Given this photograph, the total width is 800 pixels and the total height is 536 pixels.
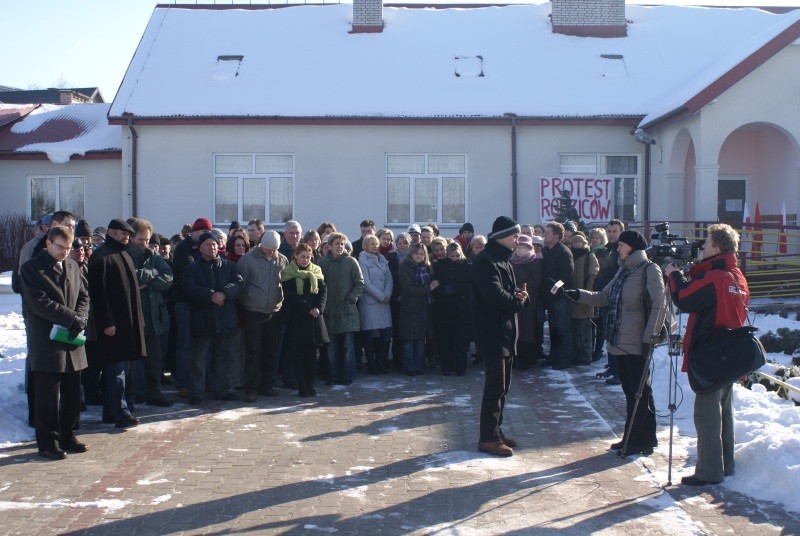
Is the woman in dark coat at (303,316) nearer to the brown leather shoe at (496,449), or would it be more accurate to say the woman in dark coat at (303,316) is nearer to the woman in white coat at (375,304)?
the woman in white coat at (375,304)

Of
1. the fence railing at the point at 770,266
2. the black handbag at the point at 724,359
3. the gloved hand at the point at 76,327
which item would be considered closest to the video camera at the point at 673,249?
the black handbag at the point at 724,359

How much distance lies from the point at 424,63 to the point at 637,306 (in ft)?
52.3

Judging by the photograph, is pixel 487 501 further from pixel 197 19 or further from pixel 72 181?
pixel 197 19

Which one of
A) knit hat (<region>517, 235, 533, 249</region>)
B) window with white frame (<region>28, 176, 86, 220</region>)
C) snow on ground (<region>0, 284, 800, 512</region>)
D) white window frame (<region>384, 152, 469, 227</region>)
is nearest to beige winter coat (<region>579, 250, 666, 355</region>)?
snow on ground (<region>0, 284, 800, 512</region>)

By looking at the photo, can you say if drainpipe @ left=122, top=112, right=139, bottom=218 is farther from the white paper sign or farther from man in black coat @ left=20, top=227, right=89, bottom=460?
man in black coat @ left=20, top=227, right=89, bottom=460

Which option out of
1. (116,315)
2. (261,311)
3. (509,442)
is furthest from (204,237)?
(509,442)

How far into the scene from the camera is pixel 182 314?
10.3 m

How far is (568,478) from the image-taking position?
283 inches

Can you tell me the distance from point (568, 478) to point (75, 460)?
4.10 meters

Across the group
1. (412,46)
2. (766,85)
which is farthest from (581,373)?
(412,46)

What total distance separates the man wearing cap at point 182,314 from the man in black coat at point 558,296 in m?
4.68

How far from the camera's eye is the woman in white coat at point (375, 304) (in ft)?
39.4

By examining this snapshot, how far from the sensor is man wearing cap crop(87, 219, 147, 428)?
28.2 feet

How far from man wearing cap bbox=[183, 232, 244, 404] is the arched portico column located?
1139cm
